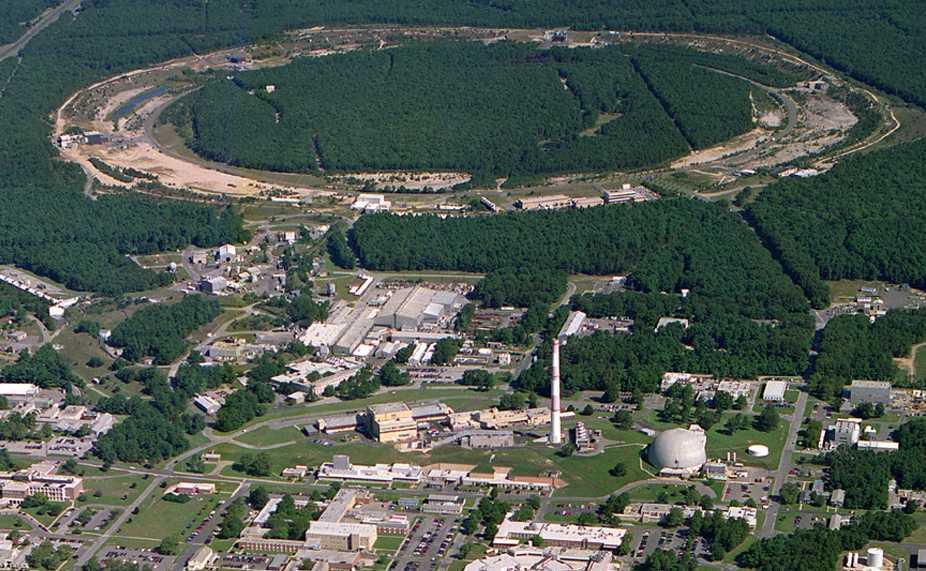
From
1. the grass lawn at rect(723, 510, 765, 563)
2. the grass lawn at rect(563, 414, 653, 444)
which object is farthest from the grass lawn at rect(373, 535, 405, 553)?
the grass lawn at rect(563, 414, 653, 444)

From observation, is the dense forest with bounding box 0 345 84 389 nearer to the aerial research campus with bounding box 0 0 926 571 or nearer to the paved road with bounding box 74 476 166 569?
the aerial research campus with bounding box 0 0 926 571

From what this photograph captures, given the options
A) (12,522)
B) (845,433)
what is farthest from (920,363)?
(12,522)

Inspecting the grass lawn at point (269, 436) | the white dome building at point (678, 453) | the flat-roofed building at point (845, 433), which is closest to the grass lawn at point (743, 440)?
the white dome building at point (678, 453)

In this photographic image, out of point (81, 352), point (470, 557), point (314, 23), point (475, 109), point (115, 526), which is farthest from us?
point (314, 23)

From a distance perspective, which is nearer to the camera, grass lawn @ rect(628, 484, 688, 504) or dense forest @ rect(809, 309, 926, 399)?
grass lawn @ rect(628, 484, 688, 504)

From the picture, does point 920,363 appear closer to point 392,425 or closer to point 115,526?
point 392,425

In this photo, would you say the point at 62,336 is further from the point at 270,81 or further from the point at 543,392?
the point at 270,81
